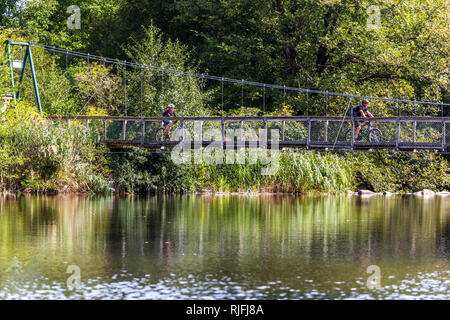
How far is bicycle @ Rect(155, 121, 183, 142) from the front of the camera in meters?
30.5

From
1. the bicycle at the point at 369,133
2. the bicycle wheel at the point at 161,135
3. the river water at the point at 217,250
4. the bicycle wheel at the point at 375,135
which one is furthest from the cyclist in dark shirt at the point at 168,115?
the bicycle wheel at the point at 375,135

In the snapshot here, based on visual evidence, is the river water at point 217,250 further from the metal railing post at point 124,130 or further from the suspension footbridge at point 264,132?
the metal railing post at point 124,130

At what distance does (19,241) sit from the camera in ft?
59.9

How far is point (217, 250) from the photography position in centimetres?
1761

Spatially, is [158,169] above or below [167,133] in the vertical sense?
below

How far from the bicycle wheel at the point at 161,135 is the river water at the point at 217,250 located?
2754 mm

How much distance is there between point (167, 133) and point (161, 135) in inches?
17.1

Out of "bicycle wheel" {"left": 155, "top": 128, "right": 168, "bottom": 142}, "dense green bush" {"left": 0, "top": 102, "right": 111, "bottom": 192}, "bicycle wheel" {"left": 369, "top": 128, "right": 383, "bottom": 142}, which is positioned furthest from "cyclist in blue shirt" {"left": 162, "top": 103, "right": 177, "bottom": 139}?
"bicycle wheel" {"left": 369, "top": 128, "right": 383, "bottom": 142}

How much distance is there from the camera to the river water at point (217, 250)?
13.3 metres

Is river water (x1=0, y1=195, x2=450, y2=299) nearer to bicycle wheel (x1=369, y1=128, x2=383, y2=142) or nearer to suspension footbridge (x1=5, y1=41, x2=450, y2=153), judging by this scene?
suspension footbridge (x1=5, y1=41, x2=450, y2=153)

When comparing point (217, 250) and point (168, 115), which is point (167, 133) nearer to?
point (168, 115)

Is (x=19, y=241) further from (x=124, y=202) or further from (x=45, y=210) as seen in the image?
(x=124, y=202)

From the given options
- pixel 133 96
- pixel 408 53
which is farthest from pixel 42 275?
pixel 408 53

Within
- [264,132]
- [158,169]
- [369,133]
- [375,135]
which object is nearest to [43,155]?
[158,169]
